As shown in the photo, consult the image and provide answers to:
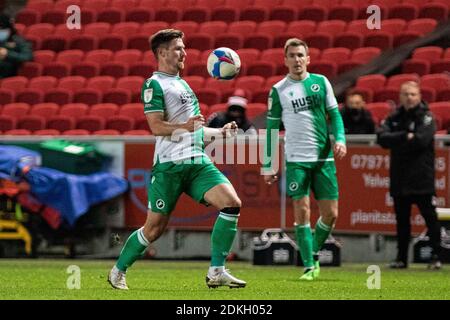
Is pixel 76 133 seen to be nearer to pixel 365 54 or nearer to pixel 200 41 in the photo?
pixel 200 41

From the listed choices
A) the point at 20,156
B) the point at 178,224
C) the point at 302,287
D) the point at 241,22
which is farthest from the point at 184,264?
the point at 241,22

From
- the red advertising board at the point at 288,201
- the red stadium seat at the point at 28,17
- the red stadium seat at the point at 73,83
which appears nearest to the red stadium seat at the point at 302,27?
the red stadium seat at the point at 73,83

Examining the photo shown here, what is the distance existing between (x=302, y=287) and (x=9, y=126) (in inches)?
388

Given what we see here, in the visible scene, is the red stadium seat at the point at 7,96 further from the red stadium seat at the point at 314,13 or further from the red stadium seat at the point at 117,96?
the red stadium seat at the point at 314,13

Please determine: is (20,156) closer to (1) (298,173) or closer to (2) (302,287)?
(1) (298,173)

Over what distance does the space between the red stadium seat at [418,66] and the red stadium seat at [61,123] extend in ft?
16.5

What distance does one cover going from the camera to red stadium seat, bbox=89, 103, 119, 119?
63.7 ft

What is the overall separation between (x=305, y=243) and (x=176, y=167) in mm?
2484

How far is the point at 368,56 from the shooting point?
19.2m

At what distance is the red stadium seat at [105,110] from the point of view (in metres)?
19.4

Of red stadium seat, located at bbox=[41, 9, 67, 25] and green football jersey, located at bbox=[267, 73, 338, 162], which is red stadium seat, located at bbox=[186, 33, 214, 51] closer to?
red stadium seat, located at bbox=[41, 9, 67, 25]

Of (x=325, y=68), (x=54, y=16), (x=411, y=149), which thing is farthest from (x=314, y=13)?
(x=411, y=149)

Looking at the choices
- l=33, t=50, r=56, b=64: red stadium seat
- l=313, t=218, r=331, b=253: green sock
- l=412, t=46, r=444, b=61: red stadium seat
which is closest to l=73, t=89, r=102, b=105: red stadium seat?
l=33, t=50, r=56, b=64: red stadium seat

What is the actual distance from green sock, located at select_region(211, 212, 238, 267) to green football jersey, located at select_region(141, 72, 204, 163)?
0.56 metres
